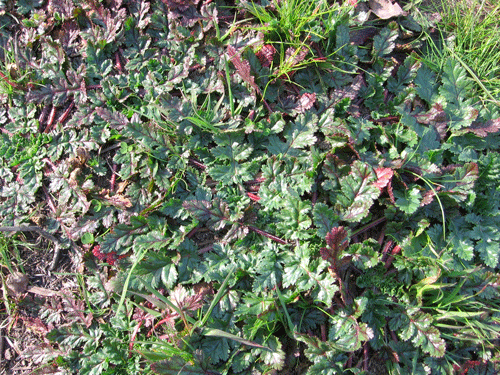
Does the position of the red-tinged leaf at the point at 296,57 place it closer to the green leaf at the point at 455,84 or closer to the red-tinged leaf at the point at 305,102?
the red-tinged leaf at the point at 305,102

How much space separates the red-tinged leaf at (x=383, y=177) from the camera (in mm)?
2451

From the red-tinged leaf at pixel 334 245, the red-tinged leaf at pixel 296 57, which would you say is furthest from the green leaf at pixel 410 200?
the red-tinged leaf at pixel 296 57

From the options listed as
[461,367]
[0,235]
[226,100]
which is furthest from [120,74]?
[461,367]

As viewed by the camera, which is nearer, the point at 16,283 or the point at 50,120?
the point at 16,283

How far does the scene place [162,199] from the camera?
2.62 meters

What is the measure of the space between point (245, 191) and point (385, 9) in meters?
1.87

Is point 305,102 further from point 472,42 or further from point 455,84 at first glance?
point 472,42

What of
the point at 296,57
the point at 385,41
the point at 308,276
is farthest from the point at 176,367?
the point at 385,41

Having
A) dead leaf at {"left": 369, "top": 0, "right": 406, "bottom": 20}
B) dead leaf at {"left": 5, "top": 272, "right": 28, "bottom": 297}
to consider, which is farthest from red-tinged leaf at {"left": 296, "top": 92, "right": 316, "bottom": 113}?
dead leaf at {"left": 5, "top": 272, "right": 28, "bottom": 297}

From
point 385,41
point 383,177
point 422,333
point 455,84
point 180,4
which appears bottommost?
point 422,333

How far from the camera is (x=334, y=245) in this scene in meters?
2.30

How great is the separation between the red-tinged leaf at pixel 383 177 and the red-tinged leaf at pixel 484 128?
73 cm

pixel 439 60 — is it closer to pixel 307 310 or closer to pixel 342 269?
pixel 342 269

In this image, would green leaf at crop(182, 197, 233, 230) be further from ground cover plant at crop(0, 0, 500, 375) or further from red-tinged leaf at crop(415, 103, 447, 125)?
red-tinged leaf at crop(415, 103, 447, 125)
